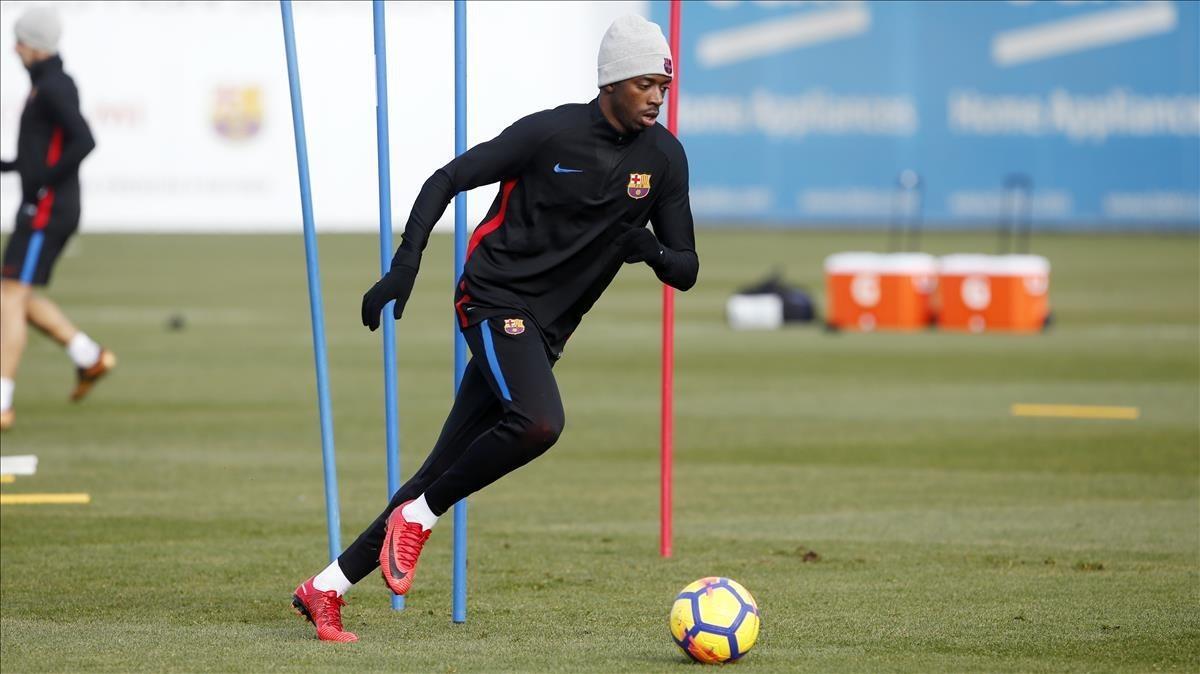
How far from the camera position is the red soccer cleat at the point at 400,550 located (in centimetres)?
667

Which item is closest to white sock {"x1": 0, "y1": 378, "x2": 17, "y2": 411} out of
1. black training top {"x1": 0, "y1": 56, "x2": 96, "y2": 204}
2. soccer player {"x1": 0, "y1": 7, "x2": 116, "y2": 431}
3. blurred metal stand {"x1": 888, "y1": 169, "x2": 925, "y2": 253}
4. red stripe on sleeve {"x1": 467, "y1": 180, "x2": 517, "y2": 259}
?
soccer player {"x1": 0, "y1": 7, "x2": 116, "y2": 431}

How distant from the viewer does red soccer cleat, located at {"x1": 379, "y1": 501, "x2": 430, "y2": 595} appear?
21.9 ft

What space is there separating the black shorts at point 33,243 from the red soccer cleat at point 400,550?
7688mm

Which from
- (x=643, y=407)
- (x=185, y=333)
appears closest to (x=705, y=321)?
(x=185, y=333)

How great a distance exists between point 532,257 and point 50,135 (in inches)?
307

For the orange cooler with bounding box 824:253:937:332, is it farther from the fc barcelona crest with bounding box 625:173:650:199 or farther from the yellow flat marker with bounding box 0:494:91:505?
the fc barcelona crest with bounding box 625:173:650:199

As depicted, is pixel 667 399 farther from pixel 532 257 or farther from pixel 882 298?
pixel 882 298

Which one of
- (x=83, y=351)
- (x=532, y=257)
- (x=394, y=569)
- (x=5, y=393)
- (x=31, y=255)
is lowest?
(x=5, y=393)

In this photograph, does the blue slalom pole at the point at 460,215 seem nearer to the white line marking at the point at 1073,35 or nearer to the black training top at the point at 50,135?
the black training top at the point at 50,135

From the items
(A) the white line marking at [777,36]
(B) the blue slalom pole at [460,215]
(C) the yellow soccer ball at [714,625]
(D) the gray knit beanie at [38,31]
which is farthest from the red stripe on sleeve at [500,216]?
(A) the white line marking at [777,36]

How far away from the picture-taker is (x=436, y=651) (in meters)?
6.71

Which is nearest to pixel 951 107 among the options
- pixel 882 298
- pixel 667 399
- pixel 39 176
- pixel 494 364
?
pixel 882 298

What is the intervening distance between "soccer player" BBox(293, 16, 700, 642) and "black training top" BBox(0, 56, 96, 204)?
7.31 metres

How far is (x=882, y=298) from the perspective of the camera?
23.3m
